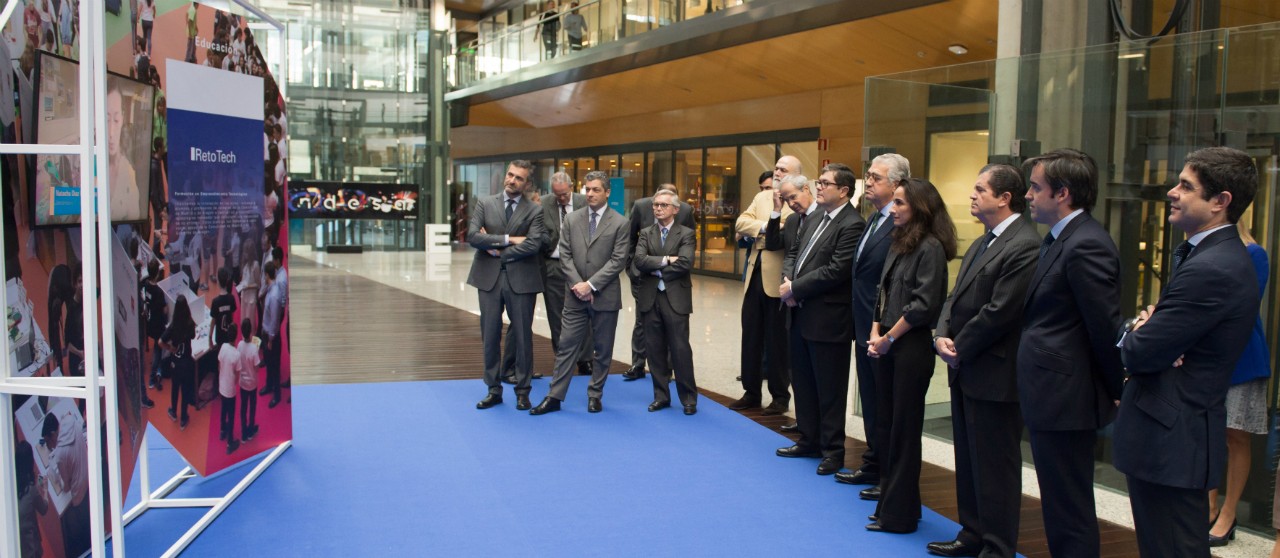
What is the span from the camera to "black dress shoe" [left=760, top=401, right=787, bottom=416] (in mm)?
6461

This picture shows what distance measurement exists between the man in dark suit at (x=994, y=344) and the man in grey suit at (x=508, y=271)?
10.9ft

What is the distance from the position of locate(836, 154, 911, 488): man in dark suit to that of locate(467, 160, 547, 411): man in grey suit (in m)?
2.47

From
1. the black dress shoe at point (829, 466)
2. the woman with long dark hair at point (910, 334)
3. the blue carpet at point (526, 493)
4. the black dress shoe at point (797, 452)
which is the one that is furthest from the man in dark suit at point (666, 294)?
the woman with long dark hair at point (910, 334)

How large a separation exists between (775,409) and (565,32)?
508 inches

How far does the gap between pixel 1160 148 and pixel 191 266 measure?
4.41 meters

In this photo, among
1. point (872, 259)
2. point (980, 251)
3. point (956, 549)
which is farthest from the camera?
point (872, 259)

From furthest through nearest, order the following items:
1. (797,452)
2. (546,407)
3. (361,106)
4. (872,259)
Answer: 1. (361,106)
2. (546,407)
3. (797,452)
4. (872,259)

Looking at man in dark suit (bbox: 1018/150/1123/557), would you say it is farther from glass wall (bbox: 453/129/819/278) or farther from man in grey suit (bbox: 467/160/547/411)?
glass wall (bbox: 453/129/819/278)

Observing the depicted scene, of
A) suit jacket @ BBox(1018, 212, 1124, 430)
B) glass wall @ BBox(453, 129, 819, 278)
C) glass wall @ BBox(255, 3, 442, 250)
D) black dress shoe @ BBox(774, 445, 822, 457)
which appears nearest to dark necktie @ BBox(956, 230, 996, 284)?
suit jacket @ BBox(1018, 212, 1124, 430)

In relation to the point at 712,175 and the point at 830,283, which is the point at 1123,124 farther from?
the point at 712,175

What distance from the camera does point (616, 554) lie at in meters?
3.83

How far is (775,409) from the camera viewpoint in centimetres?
648

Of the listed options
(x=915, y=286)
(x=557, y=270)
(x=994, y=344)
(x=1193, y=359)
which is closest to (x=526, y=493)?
(x=915, y=286)

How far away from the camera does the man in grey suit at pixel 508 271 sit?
21.1 feet
